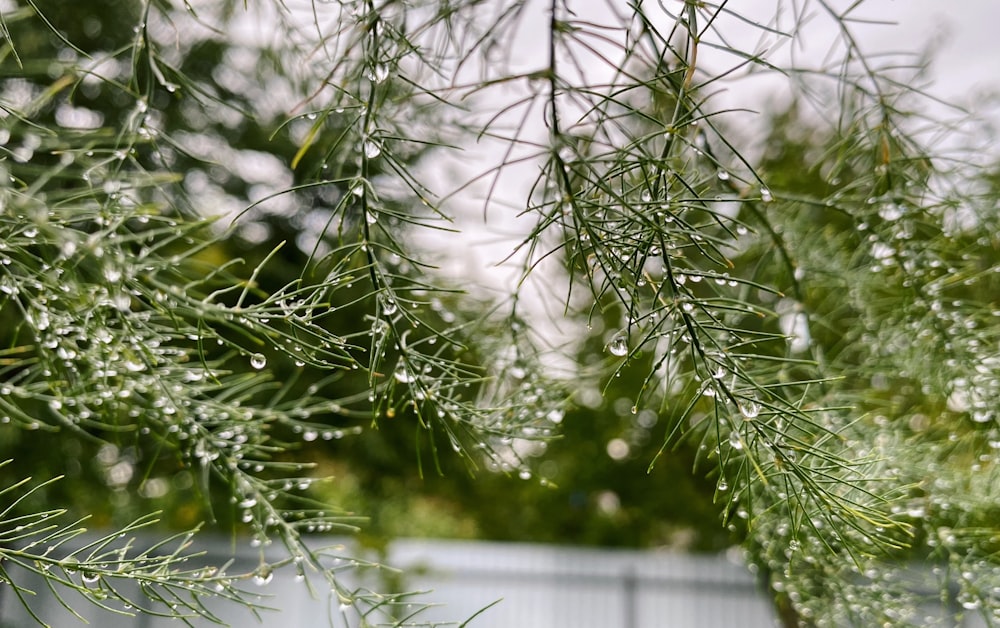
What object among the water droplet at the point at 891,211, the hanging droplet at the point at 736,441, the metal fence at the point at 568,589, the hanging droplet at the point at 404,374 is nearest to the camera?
the hanging droplet at the point at 736,441

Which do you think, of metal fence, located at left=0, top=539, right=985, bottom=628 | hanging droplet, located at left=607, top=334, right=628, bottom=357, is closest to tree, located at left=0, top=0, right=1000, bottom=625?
hanging droplet, located at left=607, top=334, right=628, bottom=357

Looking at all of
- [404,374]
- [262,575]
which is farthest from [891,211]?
[262,575]

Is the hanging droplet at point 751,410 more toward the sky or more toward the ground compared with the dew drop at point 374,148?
more toward the ground

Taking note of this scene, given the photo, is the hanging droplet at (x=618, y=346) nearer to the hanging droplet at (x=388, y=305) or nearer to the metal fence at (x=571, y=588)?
the hanging droplet at (x=388, y=305)

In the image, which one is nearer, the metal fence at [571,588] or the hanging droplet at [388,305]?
the hanging droplet at [388,305]

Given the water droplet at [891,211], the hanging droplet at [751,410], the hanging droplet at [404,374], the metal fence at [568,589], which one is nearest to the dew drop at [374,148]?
the hanging droplet at [404,374]

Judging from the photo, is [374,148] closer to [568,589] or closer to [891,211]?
[891,211]

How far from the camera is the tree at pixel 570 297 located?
0.50m

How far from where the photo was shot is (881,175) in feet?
2.71

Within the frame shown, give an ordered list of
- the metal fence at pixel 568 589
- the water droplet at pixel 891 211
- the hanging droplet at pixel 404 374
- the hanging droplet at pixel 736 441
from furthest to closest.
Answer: the metal fence at pixel 568 589, the water droplet at pixel 891 211, the hanging droplet at pixel 404 374, the hanging droplet at pixel 736 441

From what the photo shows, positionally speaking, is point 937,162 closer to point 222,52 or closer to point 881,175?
point 881,175

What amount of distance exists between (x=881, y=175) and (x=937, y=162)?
0.21 m

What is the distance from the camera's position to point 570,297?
0.68m

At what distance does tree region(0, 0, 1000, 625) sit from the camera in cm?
50
